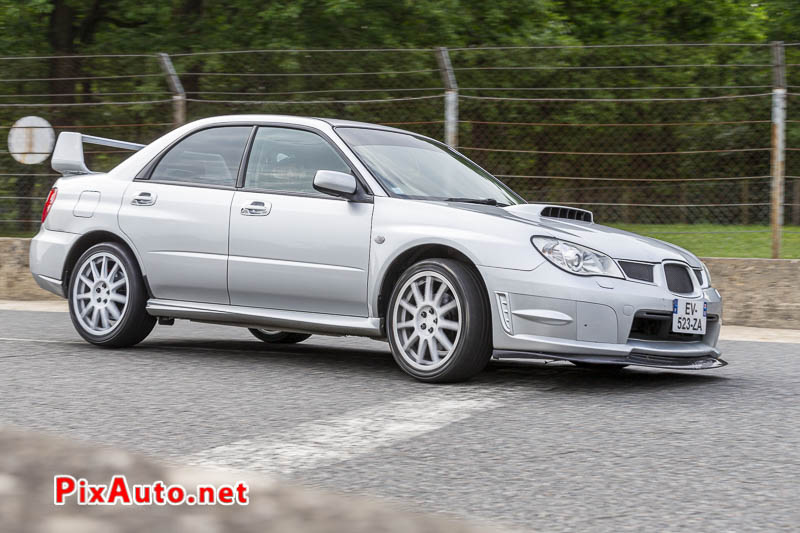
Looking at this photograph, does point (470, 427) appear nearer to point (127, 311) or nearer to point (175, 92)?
point (127, 311)

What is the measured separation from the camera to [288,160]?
23.1ft

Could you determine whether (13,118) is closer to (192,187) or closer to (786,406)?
(192,187)

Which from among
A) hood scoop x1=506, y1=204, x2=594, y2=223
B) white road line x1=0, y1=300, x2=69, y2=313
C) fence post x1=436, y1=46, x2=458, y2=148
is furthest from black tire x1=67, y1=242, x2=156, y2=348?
fence post x1=436, y1=46, x2=458, y2=148

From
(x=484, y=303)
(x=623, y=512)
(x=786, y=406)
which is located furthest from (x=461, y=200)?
(x=623, y=512)

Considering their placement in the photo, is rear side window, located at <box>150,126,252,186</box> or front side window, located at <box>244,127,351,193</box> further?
rear side window, located at <box>150,126,252,186</box>

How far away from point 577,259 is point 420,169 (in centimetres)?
153

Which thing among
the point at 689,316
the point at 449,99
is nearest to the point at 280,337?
the point at 689,316

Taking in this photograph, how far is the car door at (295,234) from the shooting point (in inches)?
257

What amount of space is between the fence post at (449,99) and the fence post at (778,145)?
10.5ft

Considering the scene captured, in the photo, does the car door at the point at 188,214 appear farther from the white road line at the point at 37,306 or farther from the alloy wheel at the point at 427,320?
the white road line at the point at 37,306

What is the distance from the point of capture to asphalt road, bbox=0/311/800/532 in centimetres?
365

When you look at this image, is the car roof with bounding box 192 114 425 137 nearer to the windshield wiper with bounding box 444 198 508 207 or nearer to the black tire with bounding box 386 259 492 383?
the windshield wiper with bounding box 444 198 508 207

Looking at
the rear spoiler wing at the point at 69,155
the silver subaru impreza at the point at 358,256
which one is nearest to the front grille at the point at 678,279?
the silver subaru impreza at the point at 358,256

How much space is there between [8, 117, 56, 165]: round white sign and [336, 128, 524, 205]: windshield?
23.5ft
